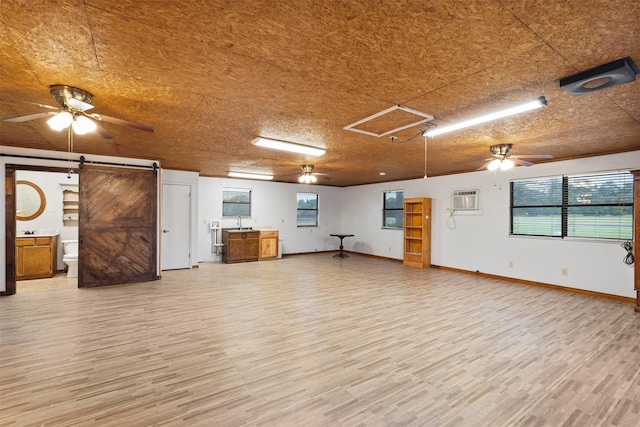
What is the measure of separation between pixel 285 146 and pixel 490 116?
2.68 meters

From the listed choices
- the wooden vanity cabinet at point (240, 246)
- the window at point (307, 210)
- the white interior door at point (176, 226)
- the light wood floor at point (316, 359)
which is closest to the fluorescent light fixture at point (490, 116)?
the light wood floor at point (316, 359)

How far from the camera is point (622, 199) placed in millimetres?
4875

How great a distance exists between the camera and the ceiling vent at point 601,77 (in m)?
1.94

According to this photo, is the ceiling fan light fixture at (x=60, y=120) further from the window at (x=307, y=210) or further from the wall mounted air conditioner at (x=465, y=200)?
the window at (x=307, y=210)

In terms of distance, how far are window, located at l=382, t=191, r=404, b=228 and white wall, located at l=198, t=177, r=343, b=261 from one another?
203 cm

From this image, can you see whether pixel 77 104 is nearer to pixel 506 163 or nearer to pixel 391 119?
pixel 391 119

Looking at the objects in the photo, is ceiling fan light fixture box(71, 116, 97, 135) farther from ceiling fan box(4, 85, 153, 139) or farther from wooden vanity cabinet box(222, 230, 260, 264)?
wooden vanity cabinet box(222, 230, 260, 264)

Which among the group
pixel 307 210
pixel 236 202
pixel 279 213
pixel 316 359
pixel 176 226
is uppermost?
pixel 236 202

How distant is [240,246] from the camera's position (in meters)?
8.20

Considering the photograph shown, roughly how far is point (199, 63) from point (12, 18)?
3.05ft

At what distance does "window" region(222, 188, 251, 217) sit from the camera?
8633 mm

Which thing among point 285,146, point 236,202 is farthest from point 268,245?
point 285,146

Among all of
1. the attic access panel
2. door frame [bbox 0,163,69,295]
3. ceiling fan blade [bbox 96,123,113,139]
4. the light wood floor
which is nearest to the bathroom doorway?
door frame [bbox 0,163,69,295]

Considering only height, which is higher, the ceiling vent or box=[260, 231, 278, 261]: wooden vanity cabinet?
the ceiling vent
